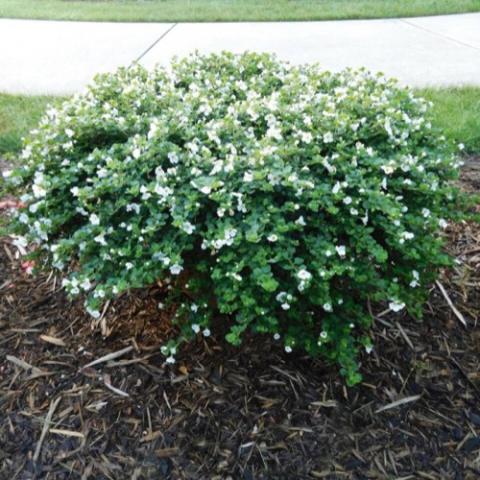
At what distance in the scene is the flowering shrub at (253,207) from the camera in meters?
2.04

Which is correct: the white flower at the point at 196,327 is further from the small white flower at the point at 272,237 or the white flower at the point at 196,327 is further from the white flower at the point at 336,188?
the white flower at the point at 336,188

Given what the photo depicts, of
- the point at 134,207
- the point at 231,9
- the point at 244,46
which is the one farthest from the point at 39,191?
the point at 231,9

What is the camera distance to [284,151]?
219cm

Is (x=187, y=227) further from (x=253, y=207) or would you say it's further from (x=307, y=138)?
(x=307, y=138)

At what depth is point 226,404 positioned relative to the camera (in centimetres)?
253

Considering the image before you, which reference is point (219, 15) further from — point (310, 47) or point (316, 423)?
point (316, 423)

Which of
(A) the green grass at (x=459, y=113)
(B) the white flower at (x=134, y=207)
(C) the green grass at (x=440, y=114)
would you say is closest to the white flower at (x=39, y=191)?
(B) the white flower at (x=134, y=207)

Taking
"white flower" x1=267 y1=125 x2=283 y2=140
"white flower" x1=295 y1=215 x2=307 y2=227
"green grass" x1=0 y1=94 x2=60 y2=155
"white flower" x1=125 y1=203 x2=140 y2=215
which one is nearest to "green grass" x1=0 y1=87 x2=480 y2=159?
"green grass" x1=0 y1=94 x2=60 y2=155

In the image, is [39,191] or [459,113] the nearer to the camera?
[39,191]

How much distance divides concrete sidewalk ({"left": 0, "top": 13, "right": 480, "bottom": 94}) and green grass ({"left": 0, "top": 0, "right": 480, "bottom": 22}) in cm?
32

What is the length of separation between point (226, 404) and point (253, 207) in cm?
93

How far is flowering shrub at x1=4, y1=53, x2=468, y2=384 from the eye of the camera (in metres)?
2.04

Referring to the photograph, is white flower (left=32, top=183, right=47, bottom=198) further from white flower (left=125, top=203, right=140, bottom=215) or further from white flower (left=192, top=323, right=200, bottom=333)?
white flower (left=192, top=323, right=200, bottom=333)

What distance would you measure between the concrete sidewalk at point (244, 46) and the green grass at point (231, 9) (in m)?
0.32
